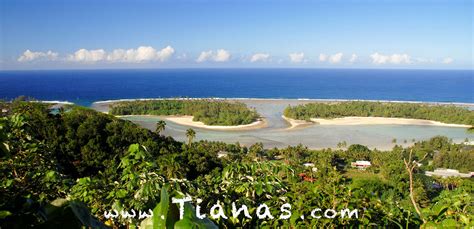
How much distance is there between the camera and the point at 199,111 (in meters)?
38.9

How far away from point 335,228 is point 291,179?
0.45m

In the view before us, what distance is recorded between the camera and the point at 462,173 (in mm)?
20375

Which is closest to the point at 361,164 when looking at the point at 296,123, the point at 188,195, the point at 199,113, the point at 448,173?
the point at 448,173

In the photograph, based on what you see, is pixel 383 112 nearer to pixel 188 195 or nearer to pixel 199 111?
pixel 199 111

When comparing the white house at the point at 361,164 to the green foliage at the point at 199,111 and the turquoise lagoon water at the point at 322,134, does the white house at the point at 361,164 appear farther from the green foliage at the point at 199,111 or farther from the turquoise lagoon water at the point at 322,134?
the green foliage at the point at 199,111

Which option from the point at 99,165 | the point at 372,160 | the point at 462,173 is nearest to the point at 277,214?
the point at 99,165

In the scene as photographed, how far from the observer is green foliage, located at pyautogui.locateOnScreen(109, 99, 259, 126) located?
36.0 meters

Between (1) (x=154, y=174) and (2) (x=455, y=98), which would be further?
(2) (x=455, y=98)

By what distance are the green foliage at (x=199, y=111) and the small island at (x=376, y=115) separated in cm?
482

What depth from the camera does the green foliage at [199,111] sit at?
3603cm

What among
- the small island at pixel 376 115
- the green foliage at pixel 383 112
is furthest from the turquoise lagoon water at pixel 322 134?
the green foliage at pixel 383 112

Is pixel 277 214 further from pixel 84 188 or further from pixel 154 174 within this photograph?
pixel 84 188

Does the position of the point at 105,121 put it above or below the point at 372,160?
above

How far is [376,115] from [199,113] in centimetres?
1927
